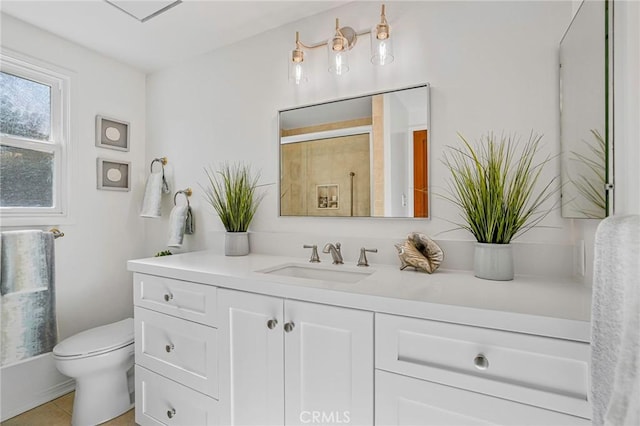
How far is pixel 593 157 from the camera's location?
0.94 metres

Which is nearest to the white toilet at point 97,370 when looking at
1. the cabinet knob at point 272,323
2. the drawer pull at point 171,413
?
the drawer pull at point 171,413

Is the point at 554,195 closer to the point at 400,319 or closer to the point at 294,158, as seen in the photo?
the point at 400,319

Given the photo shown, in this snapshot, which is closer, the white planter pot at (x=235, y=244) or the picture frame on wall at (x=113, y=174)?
the white planter pot at (x=235, y=244)

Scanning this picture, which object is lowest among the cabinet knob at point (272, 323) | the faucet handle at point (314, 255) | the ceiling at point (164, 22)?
the cabinet knob at point (272, 323)

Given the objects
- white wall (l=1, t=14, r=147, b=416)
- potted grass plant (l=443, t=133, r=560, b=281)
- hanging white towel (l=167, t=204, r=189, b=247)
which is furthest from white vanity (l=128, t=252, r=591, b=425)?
white wall (l=1, t=14, r=147, b=416)

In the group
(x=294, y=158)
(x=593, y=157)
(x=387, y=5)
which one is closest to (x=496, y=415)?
(x=593, y=157)

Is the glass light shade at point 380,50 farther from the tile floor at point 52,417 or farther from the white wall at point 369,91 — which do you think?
the tile floor at point 52,417

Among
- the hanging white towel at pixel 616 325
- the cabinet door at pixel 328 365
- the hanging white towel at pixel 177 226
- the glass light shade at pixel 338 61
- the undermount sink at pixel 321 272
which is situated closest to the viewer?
the hanging white towel at pixel 616 325

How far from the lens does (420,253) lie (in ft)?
4.56

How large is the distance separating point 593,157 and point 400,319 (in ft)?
2.46

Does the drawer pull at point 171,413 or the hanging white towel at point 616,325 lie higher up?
the hanging white towel at point 616,325

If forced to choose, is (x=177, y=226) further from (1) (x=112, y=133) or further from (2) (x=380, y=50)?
(2) (x=380, y=50)

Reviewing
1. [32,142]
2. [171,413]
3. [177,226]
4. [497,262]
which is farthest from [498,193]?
[32,142]

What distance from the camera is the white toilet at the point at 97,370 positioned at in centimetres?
167
